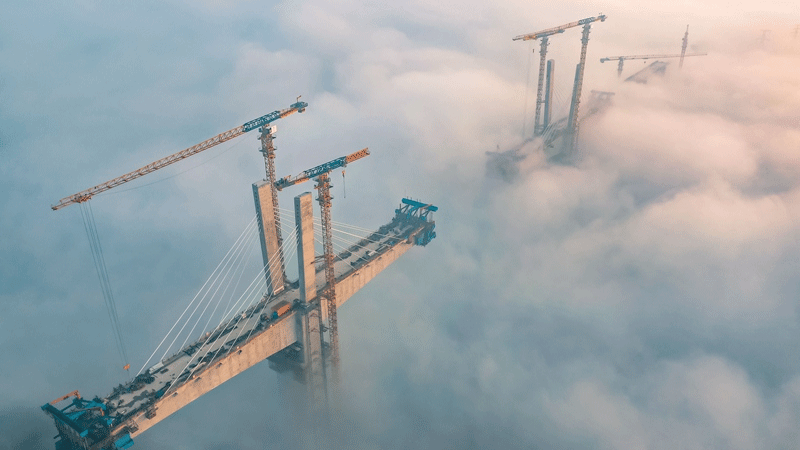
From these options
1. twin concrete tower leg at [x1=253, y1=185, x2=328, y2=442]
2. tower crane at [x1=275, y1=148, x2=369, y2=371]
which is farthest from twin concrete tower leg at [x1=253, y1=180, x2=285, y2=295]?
tower crane at [x1=275, y1=148, x2=369, y2=371]

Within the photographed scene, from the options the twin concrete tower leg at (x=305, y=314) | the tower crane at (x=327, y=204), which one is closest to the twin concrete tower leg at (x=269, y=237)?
the twin concrete tower leg at (x=305, y=314)

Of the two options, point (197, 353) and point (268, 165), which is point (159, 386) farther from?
point (268, 165)

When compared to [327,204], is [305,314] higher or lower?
lower

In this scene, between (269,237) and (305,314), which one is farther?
(269,237)

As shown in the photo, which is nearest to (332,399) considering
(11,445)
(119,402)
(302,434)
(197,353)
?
(302,434)

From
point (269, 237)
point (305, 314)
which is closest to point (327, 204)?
point (269, 237)

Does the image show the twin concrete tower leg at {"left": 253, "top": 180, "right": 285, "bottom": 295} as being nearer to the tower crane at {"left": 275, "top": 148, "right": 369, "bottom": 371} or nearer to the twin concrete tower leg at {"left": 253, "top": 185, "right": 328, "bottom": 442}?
the twin concrete tower leg at {"left": 253, "top": 185, "right": 328, "bottom": 442}

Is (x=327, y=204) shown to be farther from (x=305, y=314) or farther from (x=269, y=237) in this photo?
(x=305, y=314)

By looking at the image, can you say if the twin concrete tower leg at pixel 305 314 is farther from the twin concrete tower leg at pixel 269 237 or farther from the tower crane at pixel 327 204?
the tower crane at pixel 327 204

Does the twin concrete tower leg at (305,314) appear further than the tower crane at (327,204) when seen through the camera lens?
Yes
